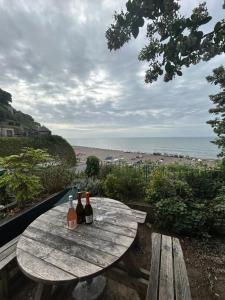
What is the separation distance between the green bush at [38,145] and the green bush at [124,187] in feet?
24.2

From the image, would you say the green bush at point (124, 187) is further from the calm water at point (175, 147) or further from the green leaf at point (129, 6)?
the calm water at point (175, 147)

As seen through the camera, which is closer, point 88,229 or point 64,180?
point 88,229

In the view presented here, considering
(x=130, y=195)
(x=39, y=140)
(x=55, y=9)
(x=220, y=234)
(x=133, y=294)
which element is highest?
(x=55, y=9)

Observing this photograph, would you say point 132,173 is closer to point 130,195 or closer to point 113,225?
point 130,195

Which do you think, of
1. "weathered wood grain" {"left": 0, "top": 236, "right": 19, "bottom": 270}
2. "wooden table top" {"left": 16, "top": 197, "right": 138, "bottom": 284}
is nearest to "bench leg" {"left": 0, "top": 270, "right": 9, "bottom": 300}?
"weathered wood grain" {"left": 0, "top": 236, "right": 19, "bottom": 270}

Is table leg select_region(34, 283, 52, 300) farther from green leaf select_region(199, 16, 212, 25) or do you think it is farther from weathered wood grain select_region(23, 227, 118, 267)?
green leaf select_region(199, 16, 212, 25)

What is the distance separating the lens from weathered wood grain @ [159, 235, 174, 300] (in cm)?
136

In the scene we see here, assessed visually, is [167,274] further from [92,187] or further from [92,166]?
[92,166]

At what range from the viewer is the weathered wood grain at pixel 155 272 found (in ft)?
4.51

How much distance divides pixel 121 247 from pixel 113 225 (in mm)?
368

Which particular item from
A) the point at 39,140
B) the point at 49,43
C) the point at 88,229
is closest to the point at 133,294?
the point at 88,229

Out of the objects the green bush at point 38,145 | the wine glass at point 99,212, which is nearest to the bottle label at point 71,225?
the wine glass at point 99,212

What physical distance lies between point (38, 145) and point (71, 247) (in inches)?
567

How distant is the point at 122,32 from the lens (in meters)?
1.19
